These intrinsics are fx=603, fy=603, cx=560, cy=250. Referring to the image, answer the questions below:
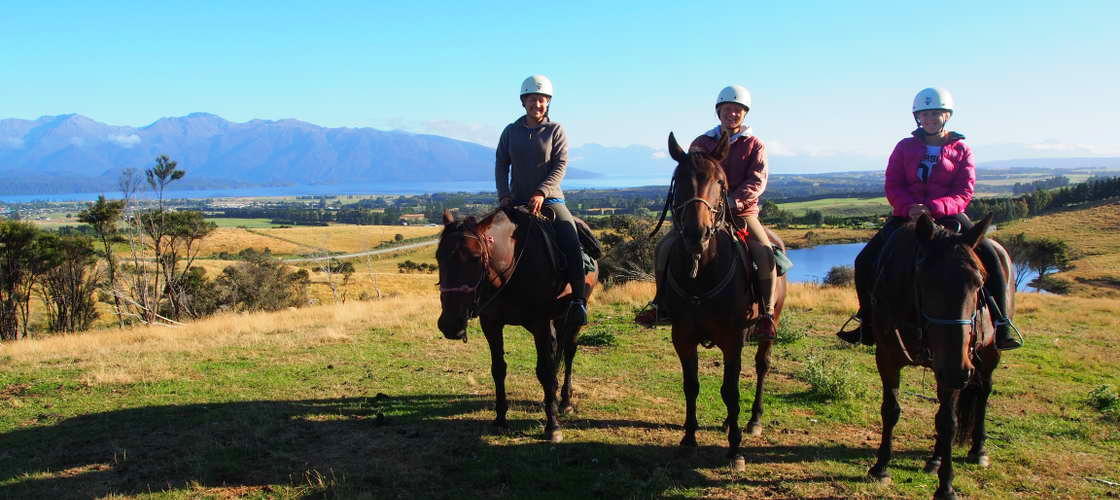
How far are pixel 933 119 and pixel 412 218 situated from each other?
5194 inches

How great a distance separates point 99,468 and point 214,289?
1379 inches

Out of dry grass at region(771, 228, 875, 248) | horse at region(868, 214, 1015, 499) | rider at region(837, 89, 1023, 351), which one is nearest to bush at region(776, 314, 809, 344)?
horse at region(868, 214, 1015, 499)

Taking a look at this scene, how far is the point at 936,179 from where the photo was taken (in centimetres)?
563

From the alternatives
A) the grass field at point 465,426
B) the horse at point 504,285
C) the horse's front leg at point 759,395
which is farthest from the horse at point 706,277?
the horse at point 504,285

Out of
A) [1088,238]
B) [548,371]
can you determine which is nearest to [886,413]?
[548,371]

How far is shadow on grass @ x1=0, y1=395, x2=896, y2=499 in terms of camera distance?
5.33 m

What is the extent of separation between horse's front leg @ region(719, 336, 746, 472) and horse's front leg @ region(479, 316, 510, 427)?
2326 mm

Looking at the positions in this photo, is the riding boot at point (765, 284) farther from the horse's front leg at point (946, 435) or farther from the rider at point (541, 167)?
the rider at point (541, 167)

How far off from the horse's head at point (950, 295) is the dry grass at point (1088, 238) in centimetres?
5538

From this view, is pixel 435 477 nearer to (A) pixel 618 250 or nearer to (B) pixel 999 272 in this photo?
(B) pixel 999 272

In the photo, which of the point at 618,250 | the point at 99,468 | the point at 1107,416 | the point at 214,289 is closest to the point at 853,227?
the point at 618,250

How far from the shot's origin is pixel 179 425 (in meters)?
7.05

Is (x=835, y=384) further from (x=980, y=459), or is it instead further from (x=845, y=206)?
(x=845, y=206)

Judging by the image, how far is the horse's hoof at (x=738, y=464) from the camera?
562 centimetres
